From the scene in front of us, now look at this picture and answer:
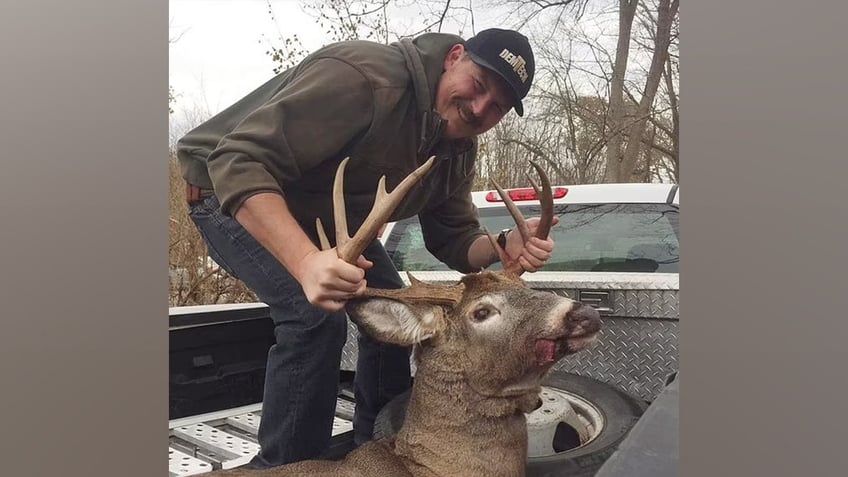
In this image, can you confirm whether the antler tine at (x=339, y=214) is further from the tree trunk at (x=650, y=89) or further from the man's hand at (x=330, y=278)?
the tree trunk at (x=650, y=89)

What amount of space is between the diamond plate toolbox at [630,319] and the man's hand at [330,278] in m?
0.26

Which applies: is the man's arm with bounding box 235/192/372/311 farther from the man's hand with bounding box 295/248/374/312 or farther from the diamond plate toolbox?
the diamond plate toolbox

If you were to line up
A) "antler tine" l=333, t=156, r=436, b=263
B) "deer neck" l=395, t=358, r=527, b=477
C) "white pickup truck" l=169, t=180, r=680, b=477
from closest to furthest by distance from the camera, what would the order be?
"antler tine" l=333, t=156, r=436, b=263 → "deer neck" l=395, t=358, r=527, b=477 → "white pickup truck" l=169, t=180, r=680, b=477

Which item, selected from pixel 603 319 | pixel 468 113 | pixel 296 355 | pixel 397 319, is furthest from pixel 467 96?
pixel 296 355

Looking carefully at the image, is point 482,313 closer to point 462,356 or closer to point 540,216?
point 462,356

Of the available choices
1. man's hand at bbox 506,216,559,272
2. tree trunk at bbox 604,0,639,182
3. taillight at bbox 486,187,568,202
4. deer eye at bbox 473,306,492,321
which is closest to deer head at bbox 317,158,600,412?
deer eye at bbox 473,306,492,321

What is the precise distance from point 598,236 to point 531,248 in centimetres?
20

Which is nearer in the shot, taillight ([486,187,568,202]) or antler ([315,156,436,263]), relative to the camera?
antler ([315,156,436,263])

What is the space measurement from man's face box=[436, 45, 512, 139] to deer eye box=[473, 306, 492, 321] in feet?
1.55

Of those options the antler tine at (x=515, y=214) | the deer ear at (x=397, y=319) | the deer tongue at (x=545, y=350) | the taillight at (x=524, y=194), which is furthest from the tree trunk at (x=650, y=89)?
the deer ear at (x=397, y=319)

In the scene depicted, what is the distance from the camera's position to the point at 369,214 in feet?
6.39

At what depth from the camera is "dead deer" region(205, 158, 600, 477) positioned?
1.93m
